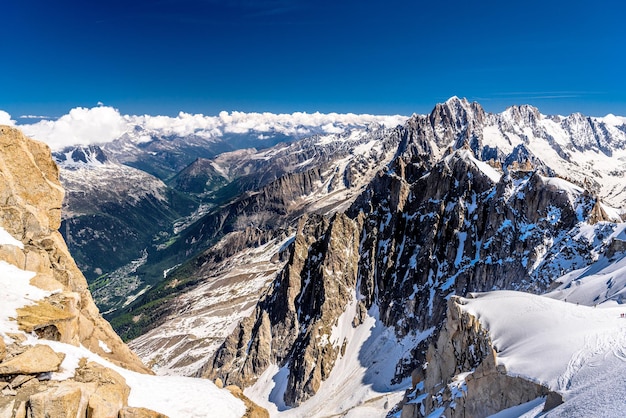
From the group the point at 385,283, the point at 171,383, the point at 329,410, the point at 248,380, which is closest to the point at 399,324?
the point at 385,283

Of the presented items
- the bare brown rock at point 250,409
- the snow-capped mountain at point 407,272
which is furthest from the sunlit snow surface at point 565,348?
the snow-capped mountain at point 407,272

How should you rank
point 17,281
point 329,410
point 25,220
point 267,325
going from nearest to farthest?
point 17,281 → point 25,220 → point 329,410 → point 267,325

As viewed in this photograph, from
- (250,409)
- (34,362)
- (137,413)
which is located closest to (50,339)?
(34,362)

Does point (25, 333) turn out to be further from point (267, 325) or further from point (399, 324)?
point (267, 325)

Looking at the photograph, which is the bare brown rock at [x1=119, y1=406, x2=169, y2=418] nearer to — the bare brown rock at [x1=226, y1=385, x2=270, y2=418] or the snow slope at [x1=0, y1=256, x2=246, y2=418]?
the snow slope at [x1=0, y1=256, x2=246, y2=418]

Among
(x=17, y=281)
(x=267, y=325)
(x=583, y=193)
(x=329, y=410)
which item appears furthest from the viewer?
(x=267, y=325)

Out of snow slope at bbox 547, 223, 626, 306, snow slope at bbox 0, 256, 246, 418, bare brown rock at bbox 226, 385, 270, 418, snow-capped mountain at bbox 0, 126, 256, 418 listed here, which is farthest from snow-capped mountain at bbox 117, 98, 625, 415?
snow-capped mountain at bbox 0, 126, 256, 418
